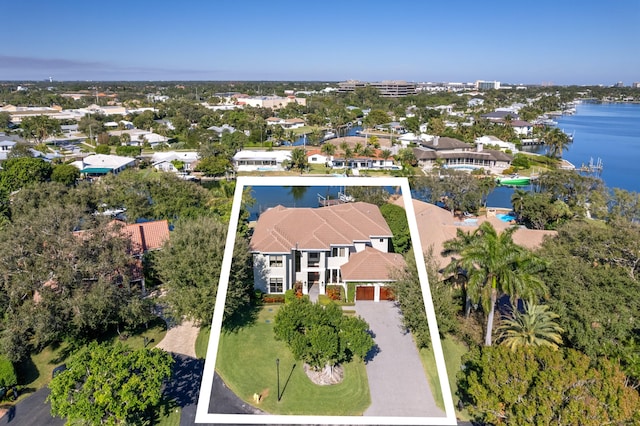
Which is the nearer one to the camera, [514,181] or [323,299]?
[323,299]

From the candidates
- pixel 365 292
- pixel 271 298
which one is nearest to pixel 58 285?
A: pixel 271 298

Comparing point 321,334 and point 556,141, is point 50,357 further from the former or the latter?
point 556,141

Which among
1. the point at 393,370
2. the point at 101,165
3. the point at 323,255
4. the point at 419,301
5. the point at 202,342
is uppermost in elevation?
the point at 323,255

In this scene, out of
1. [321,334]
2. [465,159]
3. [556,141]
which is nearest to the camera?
[321,334]

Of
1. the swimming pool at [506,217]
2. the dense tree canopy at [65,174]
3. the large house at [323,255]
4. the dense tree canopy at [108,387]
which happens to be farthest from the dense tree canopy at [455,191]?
the dense tree canopy at [65,174]

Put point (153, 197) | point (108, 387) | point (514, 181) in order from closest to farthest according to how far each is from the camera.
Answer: point (108, 387), point (153, 197), point (514, 181)

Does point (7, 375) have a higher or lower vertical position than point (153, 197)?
lower

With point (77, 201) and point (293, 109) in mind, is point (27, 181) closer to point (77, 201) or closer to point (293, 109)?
point (77, 201)

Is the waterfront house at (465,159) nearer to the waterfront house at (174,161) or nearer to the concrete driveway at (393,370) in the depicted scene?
the waterfront house at (174,161)
